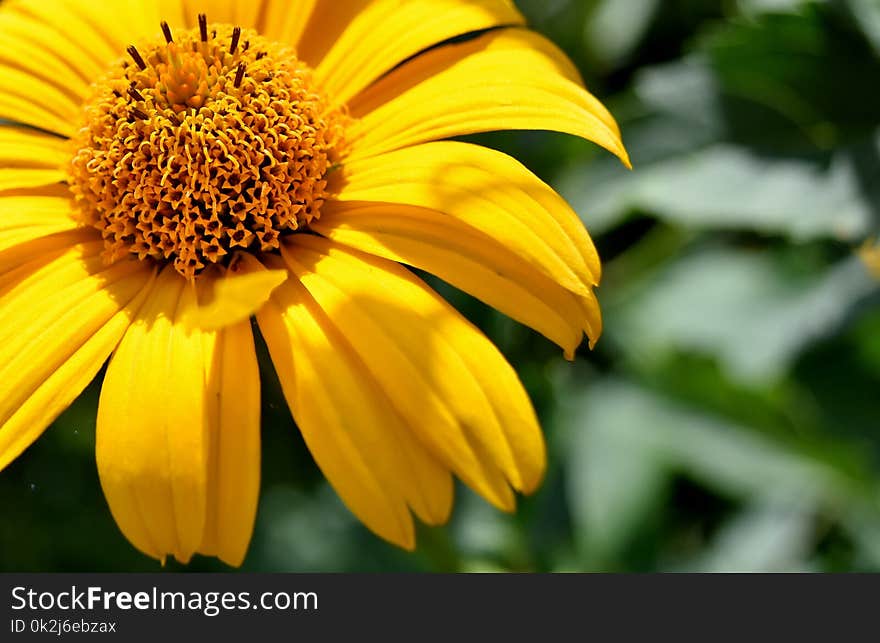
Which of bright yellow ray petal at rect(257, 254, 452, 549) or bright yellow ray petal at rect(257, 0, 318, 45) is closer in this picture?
bright yellow ray petal at rect(257, 254, 452, 549)

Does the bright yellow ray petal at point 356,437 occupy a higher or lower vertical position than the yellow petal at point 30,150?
lower

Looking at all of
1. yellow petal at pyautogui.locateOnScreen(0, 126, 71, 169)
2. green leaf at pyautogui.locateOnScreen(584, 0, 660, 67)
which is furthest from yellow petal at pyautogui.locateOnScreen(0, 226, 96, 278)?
green leaf at pyautogui.locateOnScreen(584, 0, 660, 67)

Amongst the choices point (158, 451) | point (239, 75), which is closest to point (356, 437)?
point (158, 451)

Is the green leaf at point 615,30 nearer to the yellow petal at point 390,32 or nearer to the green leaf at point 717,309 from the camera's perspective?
the green leaf at point 717,309

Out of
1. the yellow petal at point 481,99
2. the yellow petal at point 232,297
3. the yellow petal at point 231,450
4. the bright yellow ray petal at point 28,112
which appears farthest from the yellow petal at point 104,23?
the yellow petal at point 231,450

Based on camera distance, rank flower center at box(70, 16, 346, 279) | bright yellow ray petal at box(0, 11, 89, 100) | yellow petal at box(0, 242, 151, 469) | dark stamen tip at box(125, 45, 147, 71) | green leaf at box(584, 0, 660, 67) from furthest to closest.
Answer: green leaf at box(584, 0, 660, 67)
bright yellow ray petal at box(0, 11, 89, 100)
dark stamen tip at box(125, 45, 147, 71)
flower center at box(70, 16, 346, 279)
yellow petal at box(0, 242, 151, 469)

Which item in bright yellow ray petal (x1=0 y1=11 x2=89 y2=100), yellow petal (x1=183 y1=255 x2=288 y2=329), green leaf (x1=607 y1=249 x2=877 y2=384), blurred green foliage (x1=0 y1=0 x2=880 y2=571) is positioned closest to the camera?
yellow petal (x1=183 y1=255 x2=288 y2=329)

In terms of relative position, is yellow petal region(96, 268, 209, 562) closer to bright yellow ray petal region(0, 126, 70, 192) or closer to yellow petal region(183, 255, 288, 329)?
yellow petal region(183, 255, 288, 329)

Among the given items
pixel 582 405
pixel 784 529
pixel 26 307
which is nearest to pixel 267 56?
pixel 26 307
